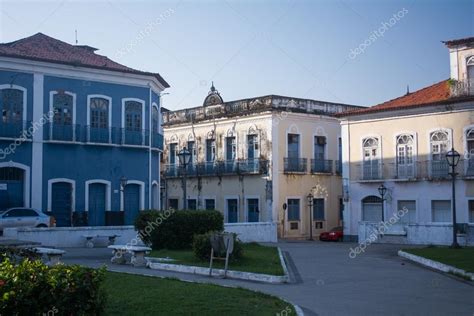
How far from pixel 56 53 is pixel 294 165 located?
15270mm

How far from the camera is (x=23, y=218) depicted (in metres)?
25.9

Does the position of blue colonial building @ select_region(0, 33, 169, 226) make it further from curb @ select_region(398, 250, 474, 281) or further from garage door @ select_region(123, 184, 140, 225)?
curb @ select_region(398, 250, 474, 281)

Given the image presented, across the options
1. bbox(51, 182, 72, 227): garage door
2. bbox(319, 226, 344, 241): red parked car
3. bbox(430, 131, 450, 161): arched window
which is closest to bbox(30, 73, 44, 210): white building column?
bbox(51, 182, 72, 227): garage door

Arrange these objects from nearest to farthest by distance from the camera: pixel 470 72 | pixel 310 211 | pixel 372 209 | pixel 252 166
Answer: pixel 470 72 < pixel 372 209 < pixel 252 166 < pixel 310 211

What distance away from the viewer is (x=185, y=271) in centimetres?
1574

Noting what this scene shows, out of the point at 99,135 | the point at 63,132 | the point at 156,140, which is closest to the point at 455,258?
the point at 99,135

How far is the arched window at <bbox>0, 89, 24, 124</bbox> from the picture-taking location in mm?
27484

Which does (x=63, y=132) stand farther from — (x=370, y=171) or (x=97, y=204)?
(x=370, y=171)

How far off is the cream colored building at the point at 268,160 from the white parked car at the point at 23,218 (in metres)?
14.4

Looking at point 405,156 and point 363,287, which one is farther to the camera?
point 405,156

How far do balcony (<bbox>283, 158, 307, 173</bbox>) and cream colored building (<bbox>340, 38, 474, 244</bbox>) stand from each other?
3969mm

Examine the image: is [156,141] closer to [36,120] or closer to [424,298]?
[36,120]

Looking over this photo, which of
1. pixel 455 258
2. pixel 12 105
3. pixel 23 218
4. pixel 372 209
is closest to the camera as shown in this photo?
pixel 455 258

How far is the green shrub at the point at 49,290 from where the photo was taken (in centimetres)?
677
